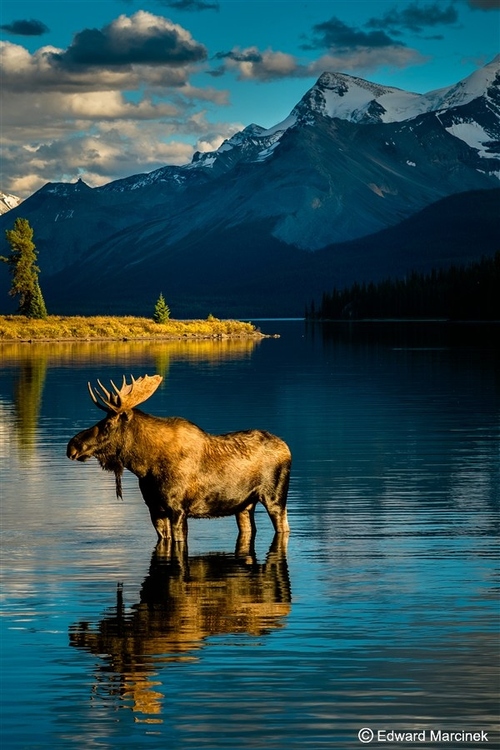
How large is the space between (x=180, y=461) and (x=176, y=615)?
3787 mm

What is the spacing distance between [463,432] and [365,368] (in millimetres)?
41057

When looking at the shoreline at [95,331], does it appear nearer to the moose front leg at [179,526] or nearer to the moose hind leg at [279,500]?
the moose hind leg at [279,500]

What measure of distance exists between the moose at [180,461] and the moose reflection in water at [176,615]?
28.9 inches

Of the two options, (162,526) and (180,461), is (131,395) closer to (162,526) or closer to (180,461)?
(180,461)

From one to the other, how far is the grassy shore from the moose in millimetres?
122545

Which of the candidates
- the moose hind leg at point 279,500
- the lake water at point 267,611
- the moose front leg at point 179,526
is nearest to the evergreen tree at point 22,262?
the lake water at point 267,611

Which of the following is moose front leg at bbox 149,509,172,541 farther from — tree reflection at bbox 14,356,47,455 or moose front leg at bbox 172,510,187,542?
tree reflection at bbox 14,356,47,455

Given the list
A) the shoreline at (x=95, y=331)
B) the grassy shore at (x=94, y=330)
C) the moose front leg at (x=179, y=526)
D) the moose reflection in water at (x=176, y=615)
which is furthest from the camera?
the grassy shore at (x=94, y=330)

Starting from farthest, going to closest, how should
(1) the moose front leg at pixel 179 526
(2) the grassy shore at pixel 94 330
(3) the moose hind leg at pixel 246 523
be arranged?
(2) the grassy shore at pixel 94 330
(3) the moose hind leg at pixel 246 523
(1) the moose front leg at pixel 179 526

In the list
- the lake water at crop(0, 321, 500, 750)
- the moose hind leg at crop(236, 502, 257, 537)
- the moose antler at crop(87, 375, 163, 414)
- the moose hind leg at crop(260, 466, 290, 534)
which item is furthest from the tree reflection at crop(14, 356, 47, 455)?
the moose antler at crop(87, 375, 163, 414)

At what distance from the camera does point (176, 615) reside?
16.1m

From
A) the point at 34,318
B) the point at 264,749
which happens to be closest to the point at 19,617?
the point at 264,749

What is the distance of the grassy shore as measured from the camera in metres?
147

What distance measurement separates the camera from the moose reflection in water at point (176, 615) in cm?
1352
